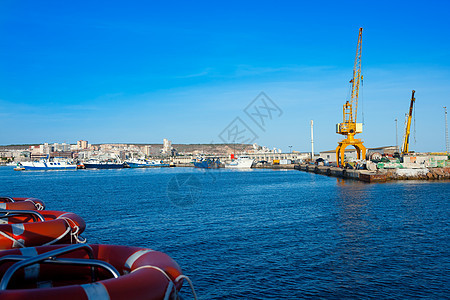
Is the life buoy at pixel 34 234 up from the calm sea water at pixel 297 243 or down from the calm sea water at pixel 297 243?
up

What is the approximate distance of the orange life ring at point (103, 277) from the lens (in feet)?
11.2

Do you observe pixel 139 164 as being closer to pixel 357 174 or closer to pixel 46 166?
pixel 46 166

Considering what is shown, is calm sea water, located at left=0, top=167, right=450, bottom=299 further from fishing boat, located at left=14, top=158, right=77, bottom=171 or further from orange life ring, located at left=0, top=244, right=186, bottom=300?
fishing boat, located at left=14, top=158, right=77, bottom=171

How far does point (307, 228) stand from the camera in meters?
18.2

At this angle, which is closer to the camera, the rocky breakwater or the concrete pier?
the concrete pier

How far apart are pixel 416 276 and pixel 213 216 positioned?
12824 mm

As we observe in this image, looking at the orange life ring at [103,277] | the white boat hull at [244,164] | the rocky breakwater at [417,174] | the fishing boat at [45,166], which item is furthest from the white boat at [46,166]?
the orange life ring at [103,277]

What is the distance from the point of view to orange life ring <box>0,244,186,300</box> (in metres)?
3.43

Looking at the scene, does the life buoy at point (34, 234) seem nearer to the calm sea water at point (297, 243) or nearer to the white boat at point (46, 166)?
the calm sea water at point (297, 243)

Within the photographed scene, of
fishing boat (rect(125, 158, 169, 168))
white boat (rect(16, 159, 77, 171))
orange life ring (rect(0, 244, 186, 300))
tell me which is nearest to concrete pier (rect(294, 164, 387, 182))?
orange life ring (rect(0, 244, 186, 300))

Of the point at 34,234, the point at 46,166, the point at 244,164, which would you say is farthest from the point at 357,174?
the point at 46,166

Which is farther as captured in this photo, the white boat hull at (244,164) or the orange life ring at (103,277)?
the white boat hull at (244,164)

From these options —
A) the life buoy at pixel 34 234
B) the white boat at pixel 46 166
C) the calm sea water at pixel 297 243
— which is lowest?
the calm sea water at pixel 297 243

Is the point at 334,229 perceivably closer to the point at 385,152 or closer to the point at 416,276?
the point at 416,276
